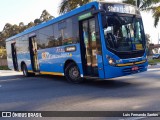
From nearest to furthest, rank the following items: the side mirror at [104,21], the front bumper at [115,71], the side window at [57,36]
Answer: the front bumper at [115,71] < the side mirror at [104,21] < the side window at [57,36]

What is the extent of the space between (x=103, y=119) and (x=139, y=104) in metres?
1.62

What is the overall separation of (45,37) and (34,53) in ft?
8.41

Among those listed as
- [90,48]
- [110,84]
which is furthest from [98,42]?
[110,84]

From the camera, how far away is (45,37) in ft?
49.4

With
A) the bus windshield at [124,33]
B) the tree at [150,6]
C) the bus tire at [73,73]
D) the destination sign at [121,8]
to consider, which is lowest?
the bus tire at [73,73]

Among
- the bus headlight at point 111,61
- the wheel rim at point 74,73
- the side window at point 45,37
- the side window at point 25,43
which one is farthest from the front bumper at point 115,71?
the side window at point 25,43

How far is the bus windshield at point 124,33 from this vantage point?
1042 centimetres

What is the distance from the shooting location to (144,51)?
37.5ft

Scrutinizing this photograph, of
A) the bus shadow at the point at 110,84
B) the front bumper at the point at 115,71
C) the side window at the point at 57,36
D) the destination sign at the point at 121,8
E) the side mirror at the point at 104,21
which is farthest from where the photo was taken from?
the side window at the point at 57,36

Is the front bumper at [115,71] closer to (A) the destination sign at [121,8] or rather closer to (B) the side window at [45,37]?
(A) the destination sign at [121,8]

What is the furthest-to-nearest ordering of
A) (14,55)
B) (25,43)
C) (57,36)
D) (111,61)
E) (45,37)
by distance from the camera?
(14,55) < (25,43) < (45,37) < (57,36) < (111,61)

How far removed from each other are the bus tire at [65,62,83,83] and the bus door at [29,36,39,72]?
446 cm

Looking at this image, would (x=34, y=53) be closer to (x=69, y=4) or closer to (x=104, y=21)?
(x=104, y=21)

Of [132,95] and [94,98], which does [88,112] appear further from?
[132,95]
